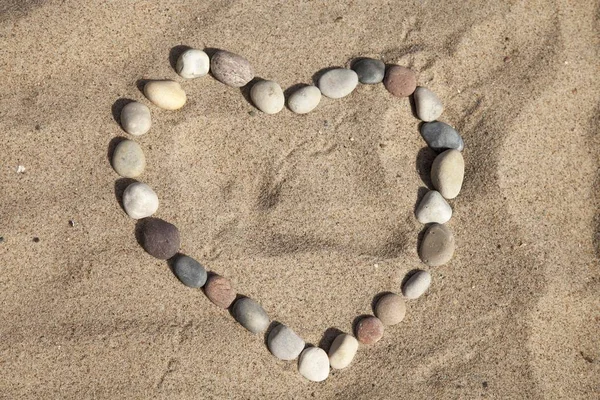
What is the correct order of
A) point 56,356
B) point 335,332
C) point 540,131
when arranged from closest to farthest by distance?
point 56,356 < point 335,332 < point 540,131

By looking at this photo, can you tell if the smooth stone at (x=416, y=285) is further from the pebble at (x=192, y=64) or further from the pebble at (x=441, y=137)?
the pebble at (x=192, y=64)

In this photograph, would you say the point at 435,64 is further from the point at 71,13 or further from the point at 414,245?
the point at 71,13

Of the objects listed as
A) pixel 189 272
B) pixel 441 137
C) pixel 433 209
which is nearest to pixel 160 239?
pixel 189 272

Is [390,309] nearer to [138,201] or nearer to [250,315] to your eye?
[250,315]

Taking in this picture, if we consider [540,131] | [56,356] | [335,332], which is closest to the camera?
[56,356]

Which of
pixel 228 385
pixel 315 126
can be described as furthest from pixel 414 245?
pixel 228 385
